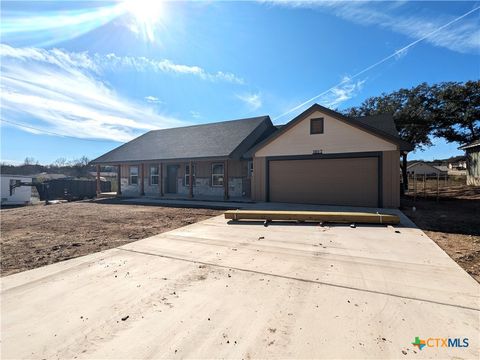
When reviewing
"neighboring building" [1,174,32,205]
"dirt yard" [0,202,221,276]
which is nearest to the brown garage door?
"dirt yard" [0,202,221,276]

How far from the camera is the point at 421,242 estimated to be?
610 cm

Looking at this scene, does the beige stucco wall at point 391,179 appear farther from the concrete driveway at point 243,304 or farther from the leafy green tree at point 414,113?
the leafy green tree at point 414,113

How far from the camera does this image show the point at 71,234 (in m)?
7.47

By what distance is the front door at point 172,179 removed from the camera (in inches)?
764

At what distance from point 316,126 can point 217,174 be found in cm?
726

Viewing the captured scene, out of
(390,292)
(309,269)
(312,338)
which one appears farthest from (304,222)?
(312,338)

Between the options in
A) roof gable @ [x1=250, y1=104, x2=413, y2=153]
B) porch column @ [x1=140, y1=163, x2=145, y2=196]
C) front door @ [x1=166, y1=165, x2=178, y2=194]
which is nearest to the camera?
roof gable @ [x1=250, y1=104, x2=413, y2=153]

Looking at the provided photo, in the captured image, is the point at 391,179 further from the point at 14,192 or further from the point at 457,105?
→ the point at 14,192

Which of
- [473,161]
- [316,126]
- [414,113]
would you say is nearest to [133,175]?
[316,126]

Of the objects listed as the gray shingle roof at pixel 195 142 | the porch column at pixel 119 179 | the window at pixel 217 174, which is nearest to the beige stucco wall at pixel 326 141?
the gray shingle roof at pixel 195 142

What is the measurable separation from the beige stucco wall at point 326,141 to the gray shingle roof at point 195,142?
2824 mm

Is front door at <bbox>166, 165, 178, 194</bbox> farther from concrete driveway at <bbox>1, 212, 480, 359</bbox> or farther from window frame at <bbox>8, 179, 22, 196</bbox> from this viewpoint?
concrete driveway at <bbox>1, 212, 480, 359</bbox>

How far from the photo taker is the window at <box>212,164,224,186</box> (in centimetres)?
1709

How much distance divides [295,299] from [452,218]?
8992 mm
